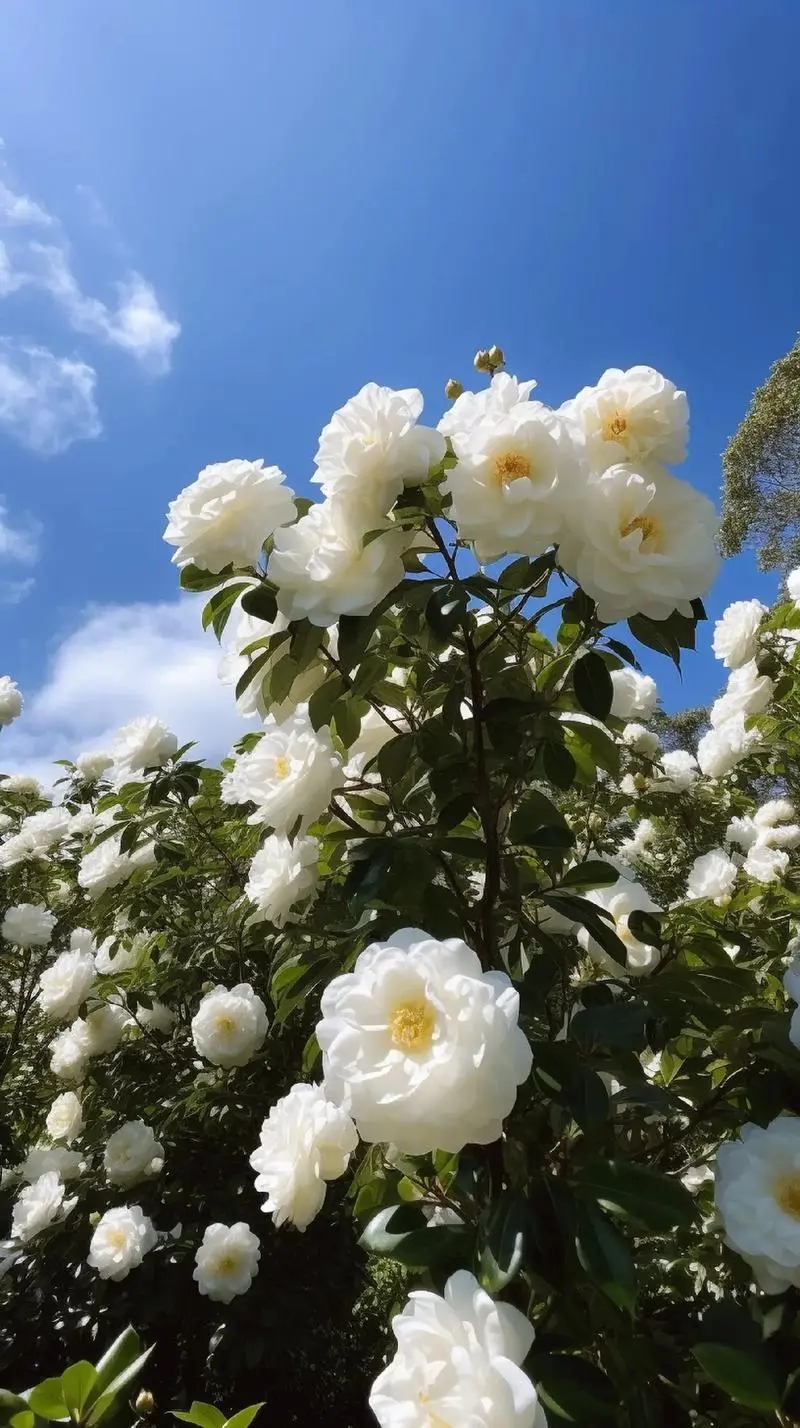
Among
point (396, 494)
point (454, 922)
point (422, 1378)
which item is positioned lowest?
point (422, 1378)

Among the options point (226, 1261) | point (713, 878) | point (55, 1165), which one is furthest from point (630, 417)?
point (55, 1165)

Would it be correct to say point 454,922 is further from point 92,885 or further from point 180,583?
point 92,885

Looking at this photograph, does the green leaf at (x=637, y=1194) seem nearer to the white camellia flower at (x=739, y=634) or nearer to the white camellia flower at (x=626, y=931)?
the white camellia flower at (x=626, y=931)

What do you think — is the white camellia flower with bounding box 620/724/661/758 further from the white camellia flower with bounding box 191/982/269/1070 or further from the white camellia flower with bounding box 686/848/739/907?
the white camellia flower with bounding box 191/982/269/1070

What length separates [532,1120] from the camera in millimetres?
933

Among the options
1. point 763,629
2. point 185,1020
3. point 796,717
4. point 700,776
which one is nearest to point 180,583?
point 763,629

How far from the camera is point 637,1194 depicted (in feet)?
2.56

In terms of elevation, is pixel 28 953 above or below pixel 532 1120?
above

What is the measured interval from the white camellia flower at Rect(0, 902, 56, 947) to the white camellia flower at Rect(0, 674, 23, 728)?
1.12 m

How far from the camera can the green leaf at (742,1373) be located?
727 millimetres

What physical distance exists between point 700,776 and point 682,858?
40 centimetres

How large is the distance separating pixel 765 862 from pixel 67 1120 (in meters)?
2.58

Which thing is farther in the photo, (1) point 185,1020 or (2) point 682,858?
(2) point 682,858

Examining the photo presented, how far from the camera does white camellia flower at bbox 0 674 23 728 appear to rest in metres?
4.18
